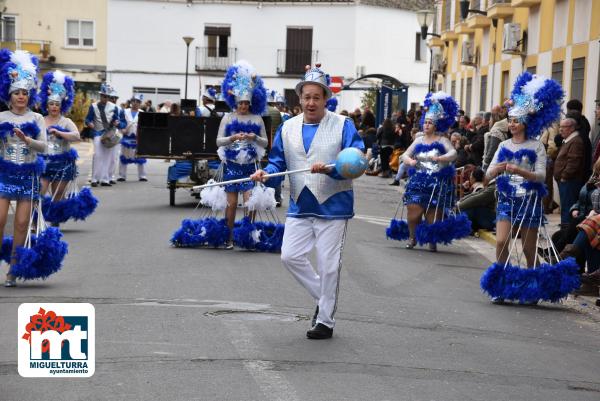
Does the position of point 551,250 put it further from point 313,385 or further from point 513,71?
point 513,71

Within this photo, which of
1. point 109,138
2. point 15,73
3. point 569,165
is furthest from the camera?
point 109,138

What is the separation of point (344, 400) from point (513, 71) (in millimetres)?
23073

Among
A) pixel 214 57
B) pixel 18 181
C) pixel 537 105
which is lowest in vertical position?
pixel 18 181

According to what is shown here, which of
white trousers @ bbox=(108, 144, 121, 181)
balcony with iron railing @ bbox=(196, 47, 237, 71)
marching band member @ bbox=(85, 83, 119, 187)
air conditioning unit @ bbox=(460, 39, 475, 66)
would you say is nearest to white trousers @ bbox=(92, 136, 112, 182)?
marching band member @ bbox=(85, 83, 119, 187)

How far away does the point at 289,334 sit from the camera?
9094mm

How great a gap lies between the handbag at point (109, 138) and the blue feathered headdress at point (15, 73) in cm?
1418

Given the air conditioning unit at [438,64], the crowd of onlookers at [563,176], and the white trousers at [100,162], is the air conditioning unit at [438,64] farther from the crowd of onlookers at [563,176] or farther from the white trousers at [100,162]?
the white trousers at [100,162]

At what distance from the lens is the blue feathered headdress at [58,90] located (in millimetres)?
15719

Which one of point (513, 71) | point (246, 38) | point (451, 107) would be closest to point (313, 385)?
point (451, 107)

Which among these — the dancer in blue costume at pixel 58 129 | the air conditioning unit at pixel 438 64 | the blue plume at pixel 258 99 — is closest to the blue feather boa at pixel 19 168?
the dancer in blue costume at pixel 58 129

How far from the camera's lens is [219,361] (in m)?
7.87

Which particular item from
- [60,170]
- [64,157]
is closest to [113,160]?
[60,170]

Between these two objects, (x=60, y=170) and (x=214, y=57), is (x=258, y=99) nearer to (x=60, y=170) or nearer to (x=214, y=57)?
(x=60, y=170)

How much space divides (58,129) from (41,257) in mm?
4591
